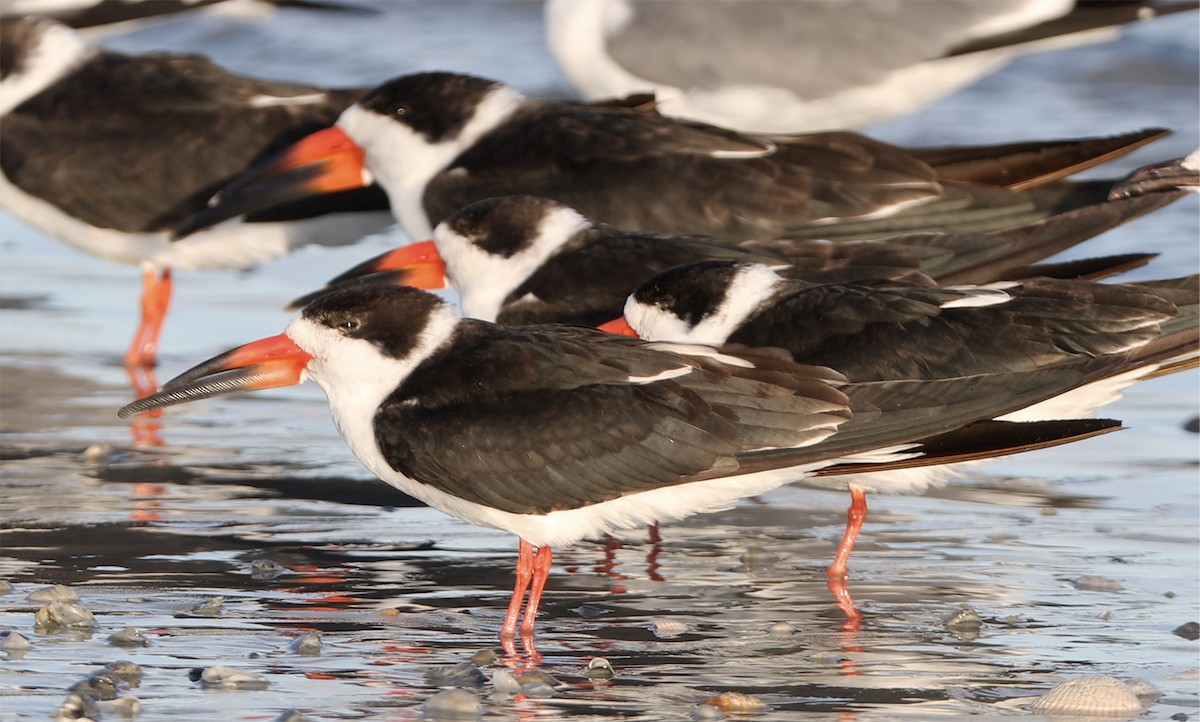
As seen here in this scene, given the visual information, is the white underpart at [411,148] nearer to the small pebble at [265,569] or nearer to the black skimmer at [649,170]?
the black skimmer at [649,170]

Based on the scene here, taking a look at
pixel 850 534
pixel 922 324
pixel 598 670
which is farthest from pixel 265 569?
pixel 922 324

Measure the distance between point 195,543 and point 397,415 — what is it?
111 centimetres

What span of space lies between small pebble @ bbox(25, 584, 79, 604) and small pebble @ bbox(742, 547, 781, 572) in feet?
5.99

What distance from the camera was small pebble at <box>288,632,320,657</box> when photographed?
4.73 m

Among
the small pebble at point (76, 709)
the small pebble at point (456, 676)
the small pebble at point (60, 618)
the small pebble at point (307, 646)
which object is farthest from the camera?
the small pebble at point (60, 618)

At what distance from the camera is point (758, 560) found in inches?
226

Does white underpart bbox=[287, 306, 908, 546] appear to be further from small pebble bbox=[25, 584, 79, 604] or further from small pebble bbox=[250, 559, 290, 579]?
small pebble bbox=[25, 584, 79, 604]

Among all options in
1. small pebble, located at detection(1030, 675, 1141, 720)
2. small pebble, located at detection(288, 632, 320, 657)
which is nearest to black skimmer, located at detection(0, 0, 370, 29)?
small pebble, located at detection(288, 632, 320, 657)

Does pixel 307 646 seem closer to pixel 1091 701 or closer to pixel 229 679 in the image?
pixel 229 679

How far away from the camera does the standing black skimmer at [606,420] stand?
4.79m

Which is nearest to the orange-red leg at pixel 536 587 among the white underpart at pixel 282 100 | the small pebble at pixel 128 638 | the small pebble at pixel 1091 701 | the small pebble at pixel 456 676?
the small pebble at pixel 456 676

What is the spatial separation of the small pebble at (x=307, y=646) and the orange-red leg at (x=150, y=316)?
144 inches

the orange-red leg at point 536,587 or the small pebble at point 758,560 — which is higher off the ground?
the orange-red leg at point 536,587

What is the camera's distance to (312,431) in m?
7.25
